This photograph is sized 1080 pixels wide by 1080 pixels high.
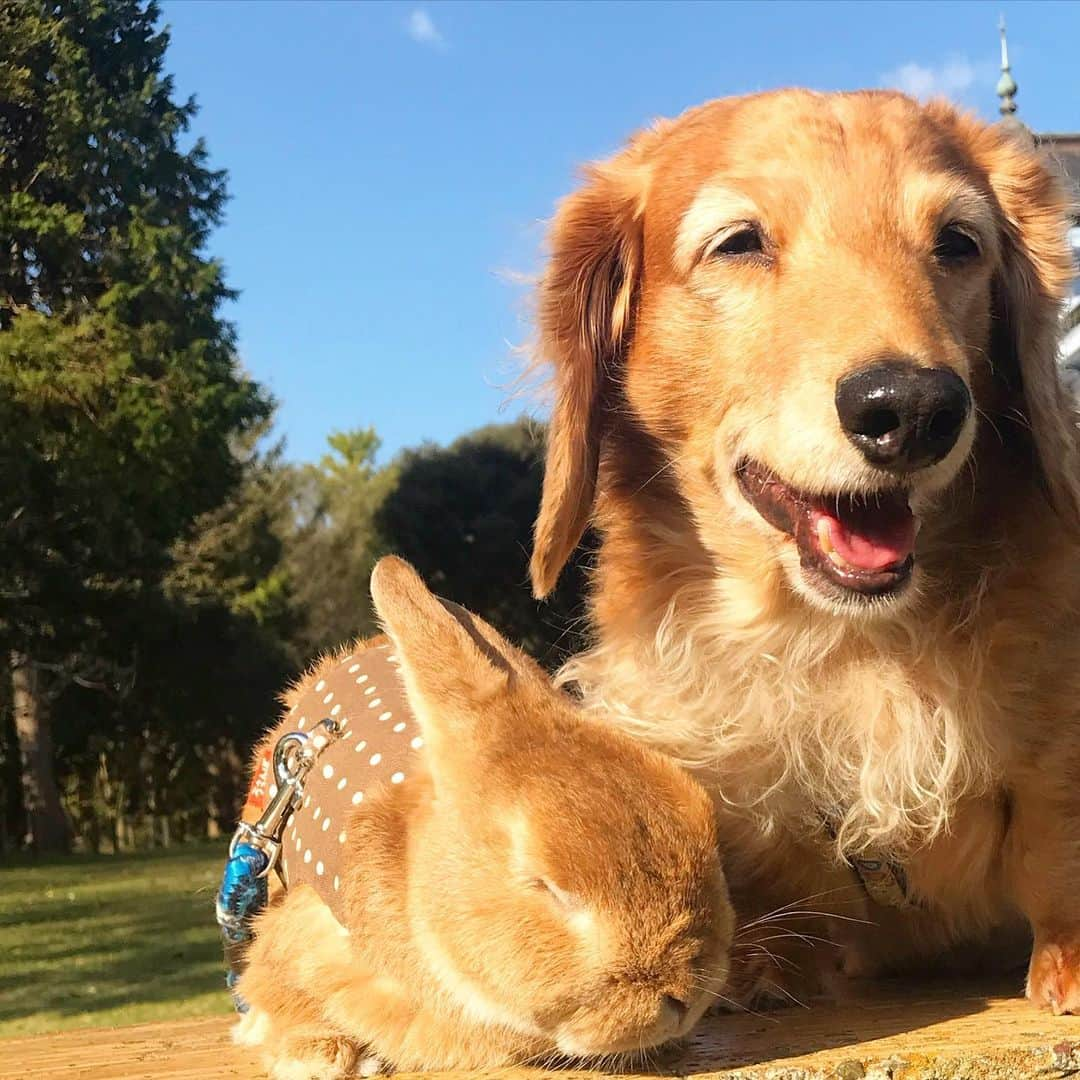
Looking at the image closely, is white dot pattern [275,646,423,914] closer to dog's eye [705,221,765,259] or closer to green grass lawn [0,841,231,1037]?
dog's eye [705,221,765,259]

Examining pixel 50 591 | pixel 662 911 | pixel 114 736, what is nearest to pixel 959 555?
pixel 662 911

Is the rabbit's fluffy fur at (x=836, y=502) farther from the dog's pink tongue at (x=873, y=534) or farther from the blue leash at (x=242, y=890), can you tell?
the blue leash at (x=242, y=890)

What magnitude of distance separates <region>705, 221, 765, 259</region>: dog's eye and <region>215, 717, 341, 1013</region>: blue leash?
3.77 feet

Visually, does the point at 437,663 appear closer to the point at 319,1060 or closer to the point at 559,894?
the point at 559,894

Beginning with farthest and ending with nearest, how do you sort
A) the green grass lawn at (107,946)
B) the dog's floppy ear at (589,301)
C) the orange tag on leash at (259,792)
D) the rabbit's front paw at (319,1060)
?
the green grass lawn at (107,946) < the dog's floppy ear at (589,301) < the orange tag on leash at (259,792) < the rabbit's front paw at (319,1060)

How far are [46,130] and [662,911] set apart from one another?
16.0m

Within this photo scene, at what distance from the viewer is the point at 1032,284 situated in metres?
2.32

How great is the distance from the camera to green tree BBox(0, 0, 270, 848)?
14.6m

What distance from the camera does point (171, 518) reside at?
16719 mm

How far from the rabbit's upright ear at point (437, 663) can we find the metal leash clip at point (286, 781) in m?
0.39

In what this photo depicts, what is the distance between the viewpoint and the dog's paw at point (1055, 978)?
185 centimetres

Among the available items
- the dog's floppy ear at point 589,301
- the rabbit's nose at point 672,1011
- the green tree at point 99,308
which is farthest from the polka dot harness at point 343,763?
the green tree at point 99,308

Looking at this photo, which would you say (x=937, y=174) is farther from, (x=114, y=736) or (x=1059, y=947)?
(x=114, y=736)

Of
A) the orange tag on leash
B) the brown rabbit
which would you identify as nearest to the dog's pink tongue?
the brown rabbit
